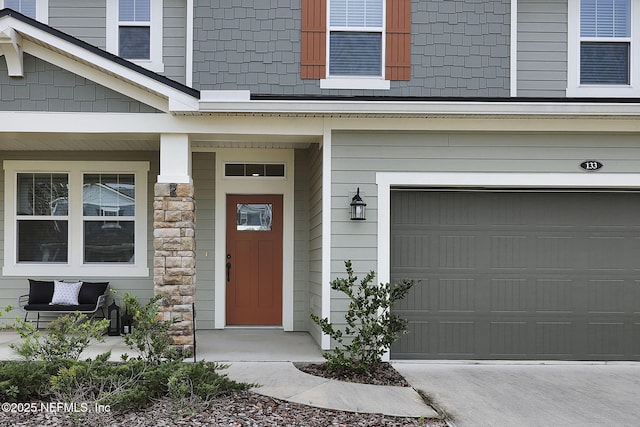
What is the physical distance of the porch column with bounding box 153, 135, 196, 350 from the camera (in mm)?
8109

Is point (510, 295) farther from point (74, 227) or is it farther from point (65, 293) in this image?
point (74, 227)

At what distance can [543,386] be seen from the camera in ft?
23.5

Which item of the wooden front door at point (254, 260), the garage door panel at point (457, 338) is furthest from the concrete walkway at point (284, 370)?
the garage door panel at point (457, 338)

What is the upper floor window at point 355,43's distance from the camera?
915cm

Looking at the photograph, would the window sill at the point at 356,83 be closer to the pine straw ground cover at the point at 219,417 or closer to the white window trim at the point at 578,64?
the white window trim at the point at 578,64

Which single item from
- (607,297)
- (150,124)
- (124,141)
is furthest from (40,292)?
(607,297)

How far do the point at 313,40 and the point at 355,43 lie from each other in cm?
57

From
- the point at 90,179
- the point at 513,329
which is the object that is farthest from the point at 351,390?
the point at 90,179

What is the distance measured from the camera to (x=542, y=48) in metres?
9.50

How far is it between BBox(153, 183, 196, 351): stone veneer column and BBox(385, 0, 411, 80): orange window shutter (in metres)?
3.19

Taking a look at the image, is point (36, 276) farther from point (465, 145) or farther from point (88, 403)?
point (465, 145)

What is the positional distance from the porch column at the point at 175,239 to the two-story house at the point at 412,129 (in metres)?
0.02

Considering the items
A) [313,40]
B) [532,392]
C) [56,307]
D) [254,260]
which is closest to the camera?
[532,392]

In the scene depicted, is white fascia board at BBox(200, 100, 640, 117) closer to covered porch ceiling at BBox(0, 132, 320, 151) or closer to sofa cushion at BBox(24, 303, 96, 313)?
covered porch ceiling at BBox(0, 132, 320, 151)
